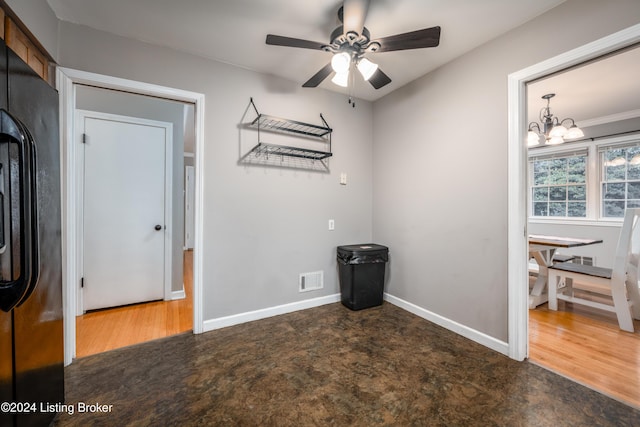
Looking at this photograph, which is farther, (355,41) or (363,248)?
(363,248)

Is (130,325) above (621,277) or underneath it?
underneath

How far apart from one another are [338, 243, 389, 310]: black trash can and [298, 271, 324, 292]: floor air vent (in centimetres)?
24

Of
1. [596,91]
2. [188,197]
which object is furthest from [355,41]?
[188,197]

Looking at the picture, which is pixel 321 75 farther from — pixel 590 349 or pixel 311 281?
pixel 590 349

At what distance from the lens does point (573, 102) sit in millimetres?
3414

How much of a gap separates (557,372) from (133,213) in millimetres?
4070

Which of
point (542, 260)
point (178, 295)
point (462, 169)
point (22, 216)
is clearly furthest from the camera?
point (178, 295)

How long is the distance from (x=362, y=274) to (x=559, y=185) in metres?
4.31

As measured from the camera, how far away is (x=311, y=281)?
293 cm

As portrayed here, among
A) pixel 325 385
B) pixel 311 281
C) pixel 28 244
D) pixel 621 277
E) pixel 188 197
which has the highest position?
pixel 188 197

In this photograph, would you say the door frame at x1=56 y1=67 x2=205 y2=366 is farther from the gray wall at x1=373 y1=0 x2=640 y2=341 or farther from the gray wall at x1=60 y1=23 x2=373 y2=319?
the gray wall at x1=373 y1=0 x2=640 y2=341

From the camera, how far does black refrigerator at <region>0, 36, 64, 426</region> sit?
39.0 inches

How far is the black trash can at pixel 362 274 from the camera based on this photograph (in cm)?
282

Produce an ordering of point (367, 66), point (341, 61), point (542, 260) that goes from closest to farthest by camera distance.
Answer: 1. point (341, 61)
2. point (367, 66)
3. point (542, 260)
